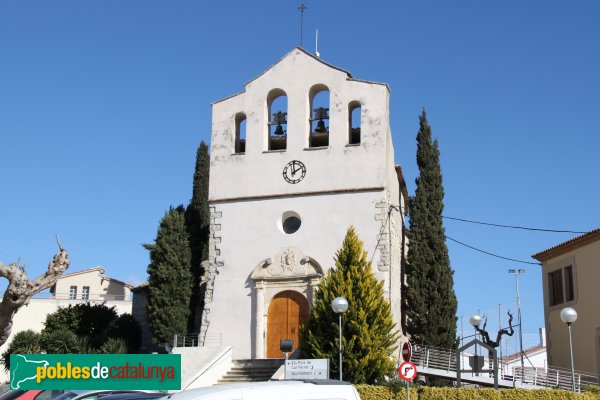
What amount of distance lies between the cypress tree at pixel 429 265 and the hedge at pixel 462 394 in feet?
31.3

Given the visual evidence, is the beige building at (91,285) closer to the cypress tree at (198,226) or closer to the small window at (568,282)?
the cypress tree at (198,226)

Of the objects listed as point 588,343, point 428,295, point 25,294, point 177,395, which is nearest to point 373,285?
point 428,295

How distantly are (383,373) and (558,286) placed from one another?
11159 millimetres

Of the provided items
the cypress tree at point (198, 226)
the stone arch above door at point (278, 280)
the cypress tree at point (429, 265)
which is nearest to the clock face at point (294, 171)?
the stone arch above door at point (278, 280)

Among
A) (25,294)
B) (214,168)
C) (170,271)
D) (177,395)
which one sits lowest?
→ (177,395)

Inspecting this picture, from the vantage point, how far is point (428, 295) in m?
31.9

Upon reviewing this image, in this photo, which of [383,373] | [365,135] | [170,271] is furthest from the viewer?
[170,271]

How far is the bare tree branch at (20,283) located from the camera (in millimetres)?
18083

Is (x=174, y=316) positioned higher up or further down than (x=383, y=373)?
higher up

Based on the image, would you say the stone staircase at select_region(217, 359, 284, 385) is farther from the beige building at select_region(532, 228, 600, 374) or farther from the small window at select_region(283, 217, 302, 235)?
the beige building at select_region(532, 228, 600, 374)

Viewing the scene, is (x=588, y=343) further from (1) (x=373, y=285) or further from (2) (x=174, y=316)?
(2) (x=174, y=316)

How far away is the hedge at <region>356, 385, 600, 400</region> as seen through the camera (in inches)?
830

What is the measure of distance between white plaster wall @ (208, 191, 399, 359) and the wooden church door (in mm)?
429

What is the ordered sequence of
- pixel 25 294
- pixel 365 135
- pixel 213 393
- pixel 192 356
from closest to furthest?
1. pixel 213 393
2. pixel 25 294
3. pixel 192 356
4. pixel 365 135
